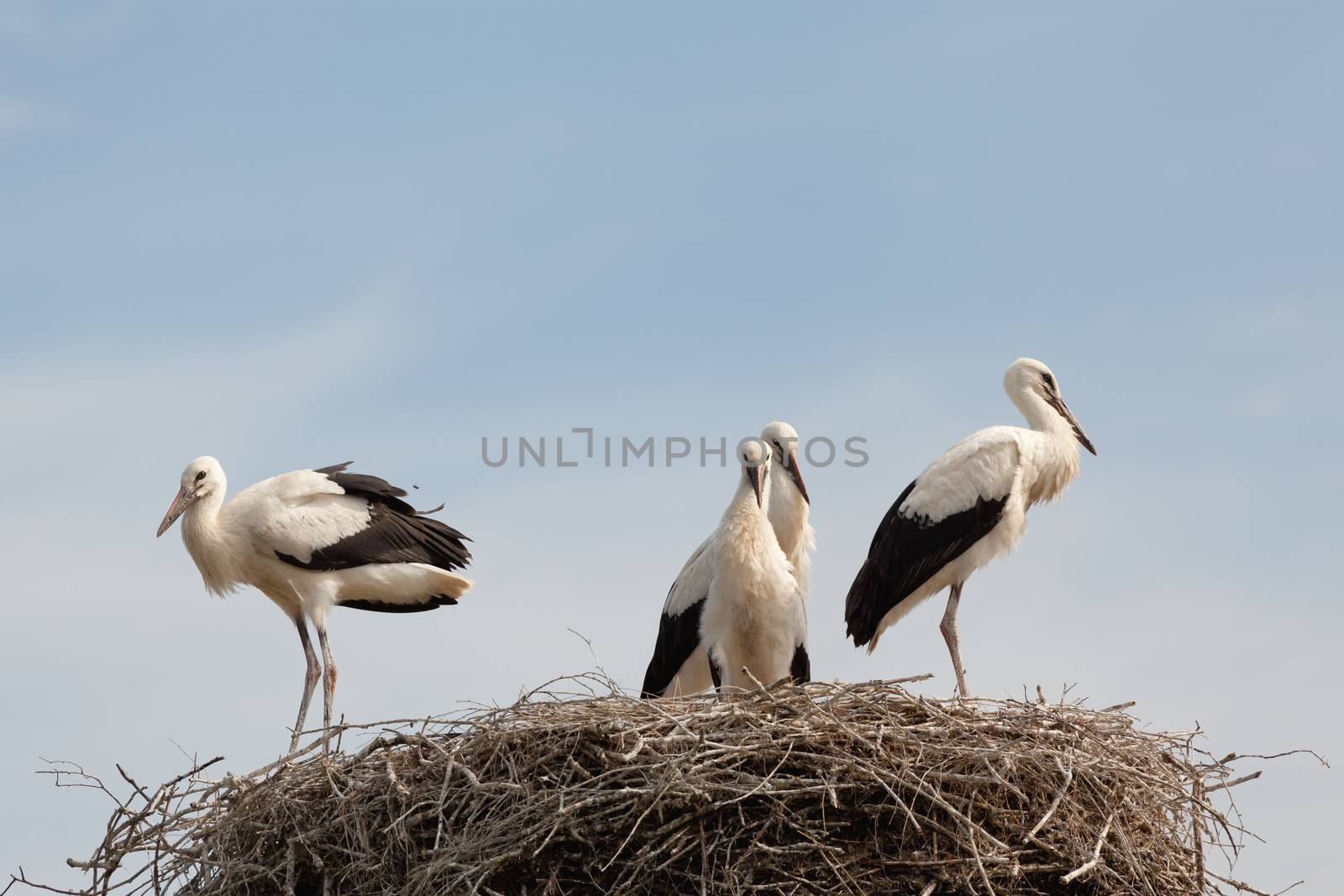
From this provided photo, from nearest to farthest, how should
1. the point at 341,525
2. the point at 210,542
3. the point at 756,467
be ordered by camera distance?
the point at 756,467 → the point at 210,542 → the point at 341,525

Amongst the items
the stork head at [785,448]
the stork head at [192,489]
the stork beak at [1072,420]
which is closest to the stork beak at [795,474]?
the stork head at [785,448]

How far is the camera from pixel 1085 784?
607 cm

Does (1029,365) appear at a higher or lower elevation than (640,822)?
higher

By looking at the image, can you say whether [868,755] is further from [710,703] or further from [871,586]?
[871,586]

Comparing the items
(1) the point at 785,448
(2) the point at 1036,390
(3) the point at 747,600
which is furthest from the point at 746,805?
(2) the point at 1036,390

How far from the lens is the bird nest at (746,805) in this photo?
5680 mm

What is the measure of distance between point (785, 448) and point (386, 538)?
259 centimetres

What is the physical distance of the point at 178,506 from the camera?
9.65 m

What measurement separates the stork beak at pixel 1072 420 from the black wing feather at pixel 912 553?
89cm

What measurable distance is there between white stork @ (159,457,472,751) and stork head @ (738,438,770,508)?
261 cm

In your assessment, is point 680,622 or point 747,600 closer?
point 747,600

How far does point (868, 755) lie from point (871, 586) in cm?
307

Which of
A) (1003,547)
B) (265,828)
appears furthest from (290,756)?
(1003,547)

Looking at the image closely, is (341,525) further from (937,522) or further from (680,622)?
(937,522)
